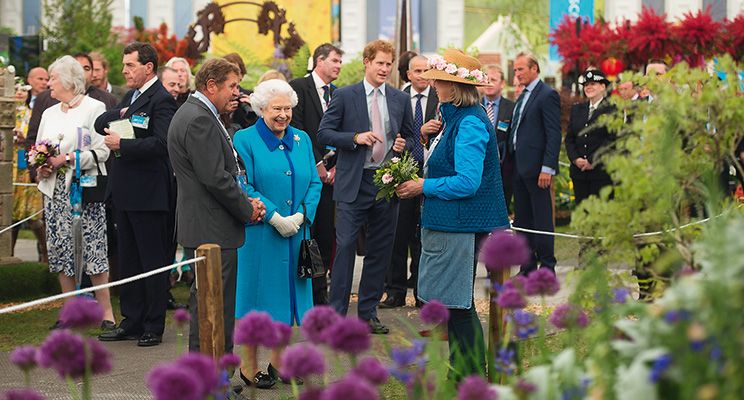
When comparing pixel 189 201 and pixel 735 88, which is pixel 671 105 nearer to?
pixel 735 88

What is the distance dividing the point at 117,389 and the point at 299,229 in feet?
4.15

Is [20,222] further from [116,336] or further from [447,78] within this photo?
[447,78]

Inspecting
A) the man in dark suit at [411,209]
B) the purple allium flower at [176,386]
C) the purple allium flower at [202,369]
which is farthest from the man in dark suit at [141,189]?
the purple allium flower at [176,386]

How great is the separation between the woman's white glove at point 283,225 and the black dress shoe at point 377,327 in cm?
167

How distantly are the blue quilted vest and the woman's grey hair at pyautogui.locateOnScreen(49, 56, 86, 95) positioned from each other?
10.9 ft

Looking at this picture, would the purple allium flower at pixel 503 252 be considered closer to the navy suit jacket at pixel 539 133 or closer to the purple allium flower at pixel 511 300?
the purple allium flower at pixel 511 300

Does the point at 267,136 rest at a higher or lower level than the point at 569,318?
higher

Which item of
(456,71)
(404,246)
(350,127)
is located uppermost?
(456,71)

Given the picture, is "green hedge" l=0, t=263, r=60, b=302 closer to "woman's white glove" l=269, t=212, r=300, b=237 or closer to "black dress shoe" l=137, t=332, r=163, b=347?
"black dress shoe" l=137, t=332, r=163, b=347

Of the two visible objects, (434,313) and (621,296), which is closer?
(621,296)

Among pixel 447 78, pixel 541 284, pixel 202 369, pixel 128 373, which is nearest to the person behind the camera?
pixel 202 369

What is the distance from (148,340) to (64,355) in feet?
16.6

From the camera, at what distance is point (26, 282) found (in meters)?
10.7

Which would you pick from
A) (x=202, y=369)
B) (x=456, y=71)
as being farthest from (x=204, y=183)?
(x=202, y=369)
